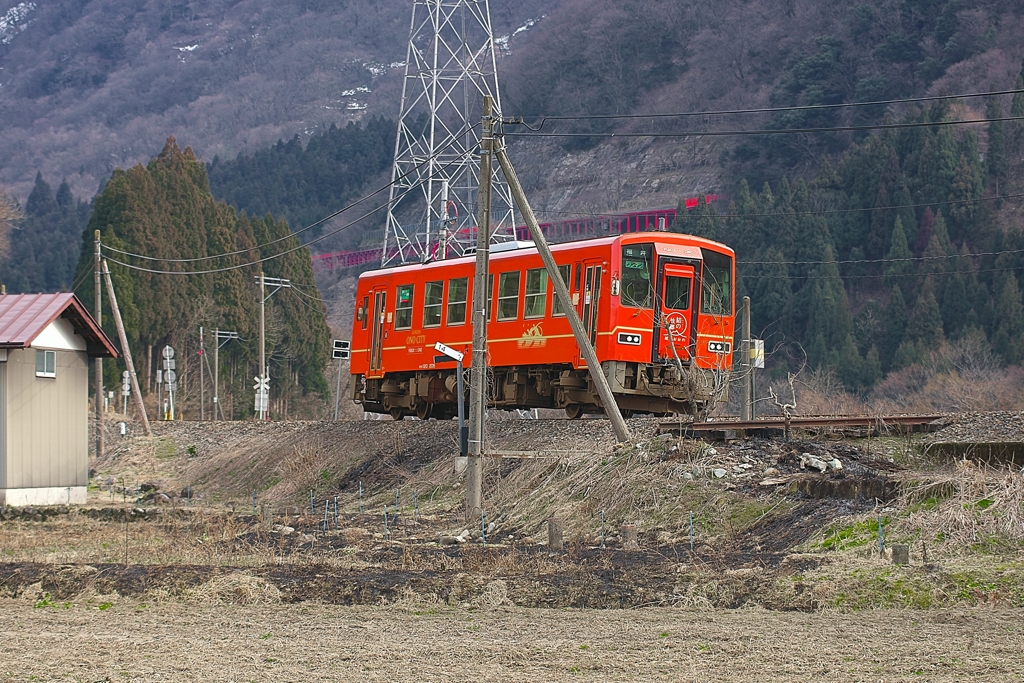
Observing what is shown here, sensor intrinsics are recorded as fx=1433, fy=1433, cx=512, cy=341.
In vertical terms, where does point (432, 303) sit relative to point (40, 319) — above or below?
above

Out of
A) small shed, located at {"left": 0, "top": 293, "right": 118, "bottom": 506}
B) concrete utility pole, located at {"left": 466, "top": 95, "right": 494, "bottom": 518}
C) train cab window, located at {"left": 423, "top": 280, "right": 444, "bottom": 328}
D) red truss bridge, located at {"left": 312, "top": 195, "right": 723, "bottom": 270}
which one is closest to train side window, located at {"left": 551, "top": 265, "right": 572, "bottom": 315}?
train cab window, located at {"left": 423, "top": 280, "right": 444, "bottom": 328}

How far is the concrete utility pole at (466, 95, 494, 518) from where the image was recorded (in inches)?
733

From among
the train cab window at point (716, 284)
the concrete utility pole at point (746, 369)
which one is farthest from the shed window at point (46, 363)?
the concrete utility pole at point (746, 369)

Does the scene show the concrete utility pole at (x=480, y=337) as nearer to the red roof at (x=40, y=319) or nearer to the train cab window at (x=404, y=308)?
the train cab window at (x=404, y=308)

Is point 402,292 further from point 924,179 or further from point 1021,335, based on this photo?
point 924,179

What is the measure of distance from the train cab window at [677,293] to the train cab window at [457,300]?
3.89 m

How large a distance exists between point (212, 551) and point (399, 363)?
1017cm

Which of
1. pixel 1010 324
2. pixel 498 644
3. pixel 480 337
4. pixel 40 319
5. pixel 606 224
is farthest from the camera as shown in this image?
pixel 606 224

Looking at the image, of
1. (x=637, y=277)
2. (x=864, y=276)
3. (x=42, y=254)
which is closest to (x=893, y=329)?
(x=864, y=276)

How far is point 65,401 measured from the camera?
83.4 ft

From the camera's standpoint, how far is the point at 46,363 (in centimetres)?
2505

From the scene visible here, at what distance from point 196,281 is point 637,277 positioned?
3745 cm

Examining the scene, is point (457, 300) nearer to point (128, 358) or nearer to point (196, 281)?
point (128, 358)

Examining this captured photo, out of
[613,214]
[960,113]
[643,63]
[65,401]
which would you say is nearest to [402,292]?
[65,401]
